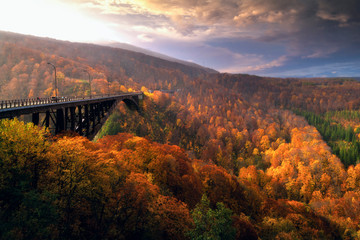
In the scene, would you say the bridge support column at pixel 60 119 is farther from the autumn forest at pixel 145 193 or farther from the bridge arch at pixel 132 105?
the bridge arch at pixel 132 105

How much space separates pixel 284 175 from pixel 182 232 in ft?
229

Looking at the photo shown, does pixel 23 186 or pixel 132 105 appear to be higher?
pixel 23 186

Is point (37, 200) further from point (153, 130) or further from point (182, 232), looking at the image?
point (153, 130)

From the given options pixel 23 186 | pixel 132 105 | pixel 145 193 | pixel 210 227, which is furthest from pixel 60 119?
pixel 132 105

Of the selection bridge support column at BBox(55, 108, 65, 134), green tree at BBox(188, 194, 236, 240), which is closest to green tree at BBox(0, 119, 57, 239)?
green tree at BBox(188, 194, 236, 240)

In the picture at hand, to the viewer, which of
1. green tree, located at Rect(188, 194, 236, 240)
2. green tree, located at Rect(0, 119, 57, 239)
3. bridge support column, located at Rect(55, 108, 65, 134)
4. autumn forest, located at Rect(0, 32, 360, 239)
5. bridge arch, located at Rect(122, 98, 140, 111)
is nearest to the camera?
green tree, located at Rect(0, 119, 57, 239)

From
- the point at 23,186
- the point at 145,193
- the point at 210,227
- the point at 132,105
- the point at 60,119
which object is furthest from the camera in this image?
the point at 132,105

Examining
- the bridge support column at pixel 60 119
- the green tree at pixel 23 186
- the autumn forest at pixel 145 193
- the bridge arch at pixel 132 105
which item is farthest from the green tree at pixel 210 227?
the bridge arch at pixel 132 105

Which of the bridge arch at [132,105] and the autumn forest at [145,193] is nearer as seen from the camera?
the autumn forest at [145,193]

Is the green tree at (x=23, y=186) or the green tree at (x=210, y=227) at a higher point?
the green tree at (x=23, y=186)

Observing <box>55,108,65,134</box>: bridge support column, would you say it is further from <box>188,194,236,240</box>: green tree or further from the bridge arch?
the bridge arch

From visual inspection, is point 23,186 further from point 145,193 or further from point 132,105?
point 132,105

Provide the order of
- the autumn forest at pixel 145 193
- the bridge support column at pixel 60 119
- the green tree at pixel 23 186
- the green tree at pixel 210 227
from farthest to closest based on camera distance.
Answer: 1. the bridge support column at pixel 60 119
2. the green tree at pixel 210 227
3. the autumn forest at pixel 145 193
4. the green tree at pixel 23 186

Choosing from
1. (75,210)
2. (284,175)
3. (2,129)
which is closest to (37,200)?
(75,210)
